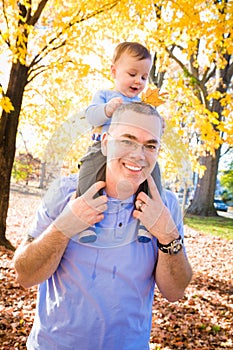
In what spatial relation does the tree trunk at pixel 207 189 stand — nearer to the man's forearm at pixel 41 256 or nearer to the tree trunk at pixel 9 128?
the tree trunk at pixel 9 128

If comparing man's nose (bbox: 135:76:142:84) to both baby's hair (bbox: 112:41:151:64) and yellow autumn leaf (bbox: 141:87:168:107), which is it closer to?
baby's hair (bbox: 112:41:151:64)

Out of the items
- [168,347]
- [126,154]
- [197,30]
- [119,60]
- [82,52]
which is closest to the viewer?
[126,154]

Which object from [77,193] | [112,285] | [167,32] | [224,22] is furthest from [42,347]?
[167,32]

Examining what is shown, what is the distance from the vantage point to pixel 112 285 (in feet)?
4.80

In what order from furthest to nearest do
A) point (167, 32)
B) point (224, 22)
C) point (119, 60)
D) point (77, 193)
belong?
point (167, 32), point (224, 22), point (119, 60), point (77, 193)

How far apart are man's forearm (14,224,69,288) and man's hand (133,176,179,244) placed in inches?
A: 11.6

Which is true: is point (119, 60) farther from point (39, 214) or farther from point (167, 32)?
point (167, 32)

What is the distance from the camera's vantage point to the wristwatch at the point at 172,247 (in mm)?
1454

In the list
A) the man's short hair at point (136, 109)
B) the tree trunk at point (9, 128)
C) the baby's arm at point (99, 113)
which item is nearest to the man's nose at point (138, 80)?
the baby's arm at point (99, 113)

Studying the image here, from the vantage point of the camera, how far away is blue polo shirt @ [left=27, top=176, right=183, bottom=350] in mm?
1448

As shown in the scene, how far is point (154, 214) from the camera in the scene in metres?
1.37

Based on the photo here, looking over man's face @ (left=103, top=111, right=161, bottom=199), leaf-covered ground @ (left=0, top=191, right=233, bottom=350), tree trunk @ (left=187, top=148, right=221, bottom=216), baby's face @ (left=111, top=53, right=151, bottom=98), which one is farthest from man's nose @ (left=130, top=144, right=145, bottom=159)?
tree trunk @ (left=187, top=148, right=221, bottom=216)

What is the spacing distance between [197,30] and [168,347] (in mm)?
4779

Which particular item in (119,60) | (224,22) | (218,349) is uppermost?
(224,22)
